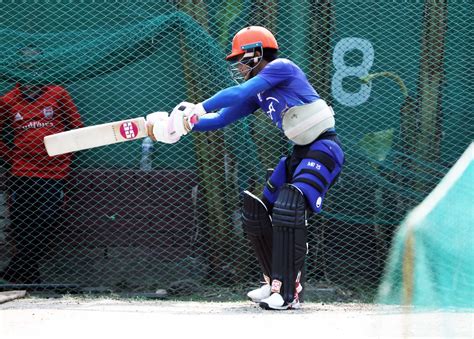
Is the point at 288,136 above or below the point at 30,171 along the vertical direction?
above

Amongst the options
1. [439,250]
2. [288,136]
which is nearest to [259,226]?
[288,136]

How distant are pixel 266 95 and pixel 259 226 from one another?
93 centimetres

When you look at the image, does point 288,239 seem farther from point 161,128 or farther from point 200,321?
point 161,128

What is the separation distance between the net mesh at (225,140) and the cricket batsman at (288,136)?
1755 millimetres

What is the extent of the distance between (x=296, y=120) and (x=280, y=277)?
3.61 feet

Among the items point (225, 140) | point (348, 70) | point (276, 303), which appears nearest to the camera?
point (276, 303)

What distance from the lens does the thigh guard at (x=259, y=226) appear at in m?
6.46

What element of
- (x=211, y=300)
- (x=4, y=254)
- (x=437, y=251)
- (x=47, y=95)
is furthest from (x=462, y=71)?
(x=437, y=251)

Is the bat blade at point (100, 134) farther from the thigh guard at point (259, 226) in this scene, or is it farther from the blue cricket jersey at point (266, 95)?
the thigh guard at point (259, 226)

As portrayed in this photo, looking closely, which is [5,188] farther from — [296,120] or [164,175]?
[296,120]

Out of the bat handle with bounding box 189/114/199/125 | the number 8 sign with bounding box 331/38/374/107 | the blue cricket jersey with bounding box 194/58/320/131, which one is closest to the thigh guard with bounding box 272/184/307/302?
the blue cricket jersey with bounding box 194/58/320/131

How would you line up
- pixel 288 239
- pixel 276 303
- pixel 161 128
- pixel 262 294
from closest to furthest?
pixel 161 128 < pixel 288 239 < pixel 276 303 < pixel 262 294

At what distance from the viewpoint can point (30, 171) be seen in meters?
8.14

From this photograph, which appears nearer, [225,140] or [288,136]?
[288,136]
